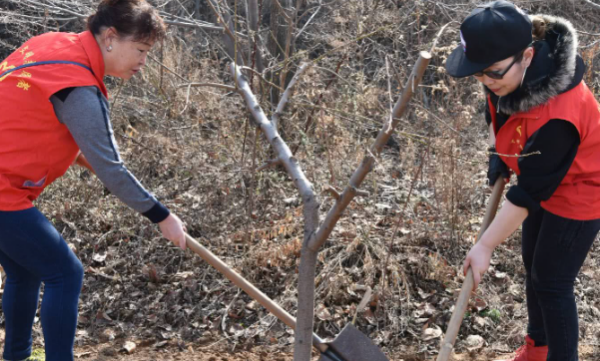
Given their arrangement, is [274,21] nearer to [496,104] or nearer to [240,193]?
[240,193]

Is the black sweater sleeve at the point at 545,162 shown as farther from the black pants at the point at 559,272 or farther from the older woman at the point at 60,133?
the older woman at the point at 60,133

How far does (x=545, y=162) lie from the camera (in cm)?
215

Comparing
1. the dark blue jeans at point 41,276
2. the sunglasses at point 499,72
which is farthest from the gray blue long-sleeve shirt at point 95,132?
the sunglasses at point 499,72

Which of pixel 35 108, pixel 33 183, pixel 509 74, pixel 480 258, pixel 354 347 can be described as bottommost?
pixel 354 347

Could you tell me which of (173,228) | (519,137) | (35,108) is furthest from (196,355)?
(519,137)

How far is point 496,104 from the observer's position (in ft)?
8.10

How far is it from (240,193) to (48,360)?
2.27 metres

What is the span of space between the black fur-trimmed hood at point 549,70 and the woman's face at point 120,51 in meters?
1.44

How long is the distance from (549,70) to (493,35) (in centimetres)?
28

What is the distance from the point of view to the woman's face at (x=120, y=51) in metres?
2.28

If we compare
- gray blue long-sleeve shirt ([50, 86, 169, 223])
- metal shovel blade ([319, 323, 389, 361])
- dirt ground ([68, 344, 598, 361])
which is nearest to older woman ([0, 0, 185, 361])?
gray blue long-sleeve shirt ([50, 86, 169, 223])

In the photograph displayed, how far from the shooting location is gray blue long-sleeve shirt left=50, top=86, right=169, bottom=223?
2.12 m

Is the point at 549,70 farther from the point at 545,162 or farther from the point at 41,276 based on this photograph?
the point at 41,276

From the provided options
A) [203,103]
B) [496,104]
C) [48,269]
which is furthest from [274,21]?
[48,269]
